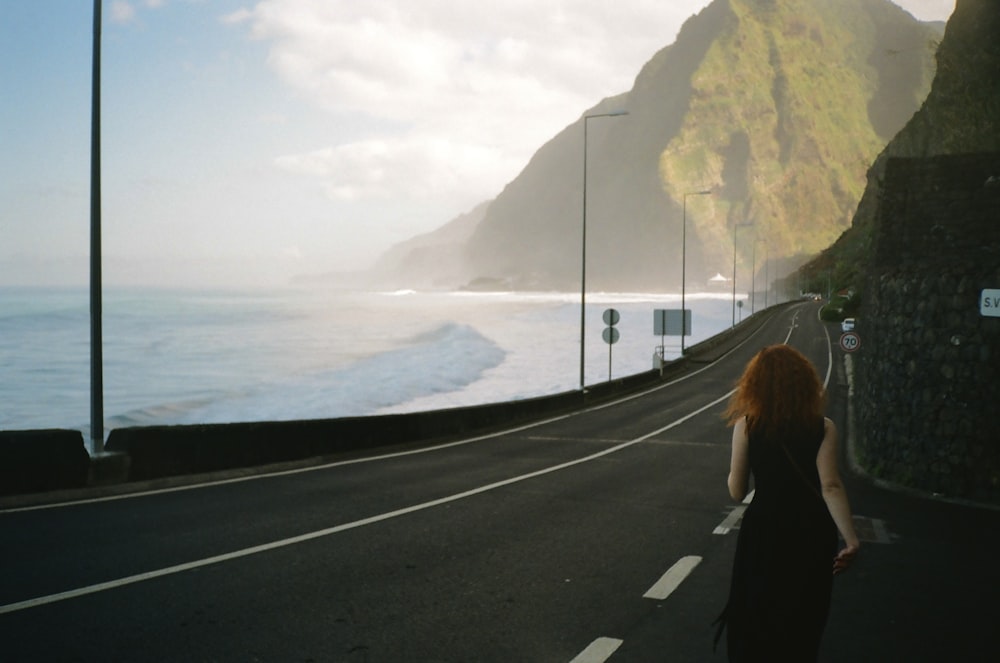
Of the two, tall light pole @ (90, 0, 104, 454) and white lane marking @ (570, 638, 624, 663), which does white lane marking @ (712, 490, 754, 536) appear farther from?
tall light pole @ (90, 0, 104, 454)

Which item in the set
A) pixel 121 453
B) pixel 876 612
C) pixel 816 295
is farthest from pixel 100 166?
pixel 816 295

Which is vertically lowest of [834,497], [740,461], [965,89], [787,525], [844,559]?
[844,559]

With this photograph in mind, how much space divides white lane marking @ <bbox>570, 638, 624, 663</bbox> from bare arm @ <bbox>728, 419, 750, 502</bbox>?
1.83m

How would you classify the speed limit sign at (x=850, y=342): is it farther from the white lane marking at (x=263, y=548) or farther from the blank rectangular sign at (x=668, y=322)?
the white lane marking at (x=263, y=548)

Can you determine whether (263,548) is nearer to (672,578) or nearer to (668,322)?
(672,578)

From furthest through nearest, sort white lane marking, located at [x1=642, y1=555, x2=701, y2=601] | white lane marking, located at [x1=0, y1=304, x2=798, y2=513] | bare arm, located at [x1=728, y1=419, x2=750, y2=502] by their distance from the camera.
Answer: white lane marking, located at [x1=0, y1=304, x2=798, y2=513] → white lane marking, located at [x1=642, y1=555, x2=701, y2=601] → bare arm, located at [x1=728, y1=419, x2=750, y2=502]

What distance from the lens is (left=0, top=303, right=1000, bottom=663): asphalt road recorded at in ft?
18.7

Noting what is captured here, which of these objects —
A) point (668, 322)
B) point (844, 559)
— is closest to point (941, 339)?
point (844, 559)

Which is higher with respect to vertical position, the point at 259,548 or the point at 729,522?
the point at 259,548

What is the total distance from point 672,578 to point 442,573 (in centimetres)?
194

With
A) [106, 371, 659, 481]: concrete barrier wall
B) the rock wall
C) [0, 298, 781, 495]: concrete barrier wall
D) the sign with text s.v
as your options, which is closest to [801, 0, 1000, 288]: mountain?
the rock wall

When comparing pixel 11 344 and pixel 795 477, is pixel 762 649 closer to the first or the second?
pixel 795 477

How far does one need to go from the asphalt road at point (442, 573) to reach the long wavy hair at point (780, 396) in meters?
2.19

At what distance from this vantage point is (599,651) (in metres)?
5.58
